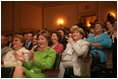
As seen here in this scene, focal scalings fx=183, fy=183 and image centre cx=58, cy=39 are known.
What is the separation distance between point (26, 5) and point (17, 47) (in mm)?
6472

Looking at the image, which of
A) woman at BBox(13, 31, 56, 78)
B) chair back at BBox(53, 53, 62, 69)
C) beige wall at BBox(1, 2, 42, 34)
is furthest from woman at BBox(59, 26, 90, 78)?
beige wall at BBox(1, 2, 42, 34)

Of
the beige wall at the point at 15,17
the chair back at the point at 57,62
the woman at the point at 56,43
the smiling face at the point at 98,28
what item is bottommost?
the chair back at the point at 57,62

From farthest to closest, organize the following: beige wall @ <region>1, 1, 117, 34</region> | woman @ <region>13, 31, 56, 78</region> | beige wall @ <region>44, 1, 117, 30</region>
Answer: beige wall @ <region>1, 1, 117, 34</region>, beige wall @ <region>44, 1, 117, 30</region>, woman @ <region>13, 31, 56, 78</region>

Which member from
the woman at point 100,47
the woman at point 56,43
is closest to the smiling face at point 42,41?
the woman at point 56,43

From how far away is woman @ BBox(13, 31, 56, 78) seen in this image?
2.43 metres

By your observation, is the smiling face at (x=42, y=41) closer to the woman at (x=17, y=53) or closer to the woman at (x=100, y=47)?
the woman at (x=17, y=53)

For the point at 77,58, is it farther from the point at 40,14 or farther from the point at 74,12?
the point at 40,14

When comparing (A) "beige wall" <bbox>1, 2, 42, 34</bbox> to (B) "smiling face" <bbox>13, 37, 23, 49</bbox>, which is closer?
(B) "smiling face" <bbox>13, 37, 23, 49</bbox>

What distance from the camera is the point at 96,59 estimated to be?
137 inches

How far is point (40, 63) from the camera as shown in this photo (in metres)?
2.50

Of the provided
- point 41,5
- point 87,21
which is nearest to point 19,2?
point 41,5

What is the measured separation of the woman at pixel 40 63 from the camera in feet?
7.98

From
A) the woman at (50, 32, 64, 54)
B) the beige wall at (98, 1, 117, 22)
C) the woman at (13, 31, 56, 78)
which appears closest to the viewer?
the woman at (13, 31, 56, 78)

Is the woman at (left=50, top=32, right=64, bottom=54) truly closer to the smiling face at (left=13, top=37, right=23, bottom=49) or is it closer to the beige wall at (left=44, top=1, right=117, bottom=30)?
the smiling face at (left=13, top=37, right=23, bottom=49)
